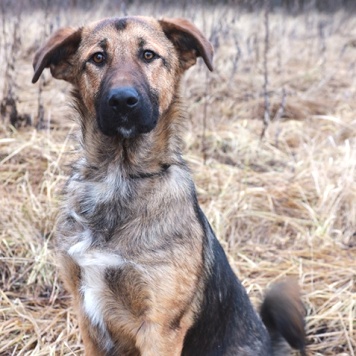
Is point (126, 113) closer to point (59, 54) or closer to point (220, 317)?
point (59, 54)

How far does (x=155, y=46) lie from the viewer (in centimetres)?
312

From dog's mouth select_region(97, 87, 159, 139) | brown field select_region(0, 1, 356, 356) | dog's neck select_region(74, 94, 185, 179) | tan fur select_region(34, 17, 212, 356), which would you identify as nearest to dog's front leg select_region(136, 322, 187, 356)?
tan fur select_region(34, 17, 212, 356)

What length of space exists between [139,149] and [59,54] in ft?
2.11

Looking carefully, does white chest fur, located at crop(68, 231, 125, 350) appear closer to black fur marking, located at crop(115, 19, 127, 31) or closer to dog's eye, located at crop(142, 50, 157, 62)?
dog's eye, located at crop(142, 50, 157, 62)

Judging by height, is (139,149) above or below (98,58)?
below

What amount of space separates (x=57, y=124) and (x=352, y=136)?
3075mm

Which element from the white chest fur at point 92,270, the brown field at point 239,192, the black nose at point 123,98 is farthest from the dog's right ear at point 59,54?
the white chest fur at point 92,270

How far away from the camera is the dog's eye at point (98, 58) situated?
10.1 feet

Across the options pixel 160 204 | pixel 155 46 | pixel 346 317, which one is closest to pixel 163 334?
pixel 160 204

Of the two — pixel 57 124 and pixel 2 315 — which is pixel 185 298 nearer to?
pixel 2 315

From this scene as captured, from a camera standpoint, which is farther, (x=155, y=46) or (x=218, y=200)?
(x=218, y=200)

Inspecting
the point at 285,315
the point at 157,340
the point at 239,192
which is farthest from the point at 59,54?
the point at 239,192

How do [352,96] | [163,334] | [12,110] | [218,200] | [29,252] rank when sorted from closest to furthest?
[163,334], [29,252], [218,200], [12,110], [352,96]

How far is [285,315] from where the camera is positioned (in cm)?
356
